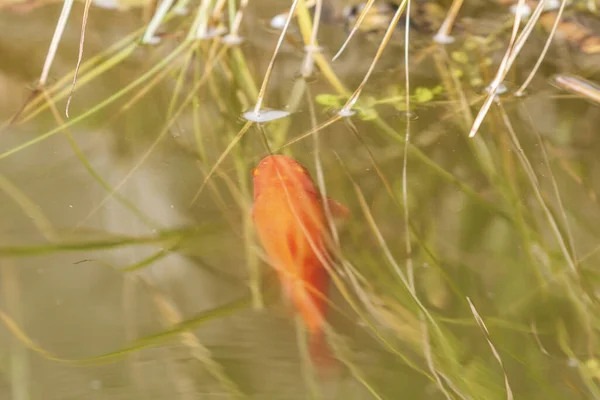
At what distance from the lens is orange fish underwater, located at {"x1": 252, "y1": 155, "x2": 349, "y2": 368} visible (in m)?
0.59

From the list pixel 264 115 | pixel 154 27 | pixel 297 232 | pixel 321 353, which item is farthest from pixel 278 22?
pixel 321 353

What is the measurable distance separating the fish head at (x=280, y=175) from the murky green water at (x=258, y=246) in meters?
0.04

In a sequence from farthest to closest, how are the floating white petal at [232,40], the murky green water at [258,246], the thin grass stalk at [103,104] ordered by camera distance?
the floating white petal at [232,40] → the thin grass stalk at [103,104] → the murky green water at [258,246]

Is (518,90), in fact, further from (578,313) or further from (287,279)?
(287,279)

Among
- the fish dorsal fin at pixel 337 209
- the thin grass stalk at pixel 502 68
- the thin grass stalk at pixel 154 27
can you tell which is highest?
the thin grass stalk at pixel 154 27

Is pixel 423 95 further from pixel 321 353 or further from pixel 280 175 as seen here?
pixel 321 353

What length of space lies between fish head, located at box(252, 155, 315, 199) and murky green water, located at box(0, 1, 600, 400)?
4 centimetres

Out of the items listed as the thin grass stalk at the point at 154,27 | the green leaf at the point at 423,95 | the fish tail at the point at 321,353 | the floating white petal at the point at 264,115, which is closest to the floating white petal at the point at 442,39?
the green leaf at the point at 423,95

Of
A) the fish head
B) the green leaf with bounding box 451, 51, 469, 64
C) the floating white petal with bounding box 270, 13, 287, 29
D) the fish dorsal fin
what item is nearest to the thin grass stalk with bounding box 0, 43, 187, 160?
the floating white petal with bounding box 270, 13, 287, 29

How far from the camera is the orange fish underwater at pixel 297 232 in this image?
594mm

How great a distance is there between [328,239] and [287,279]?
0.09 m

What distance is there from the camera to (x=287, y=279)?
1.99ft

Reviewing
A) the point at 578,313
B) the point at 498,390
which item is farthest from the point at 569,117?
the point at 498,390

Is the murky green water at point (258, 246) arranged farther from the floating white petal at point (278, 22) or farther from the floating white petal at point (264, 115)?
the floating white petal at point (278, 22)
